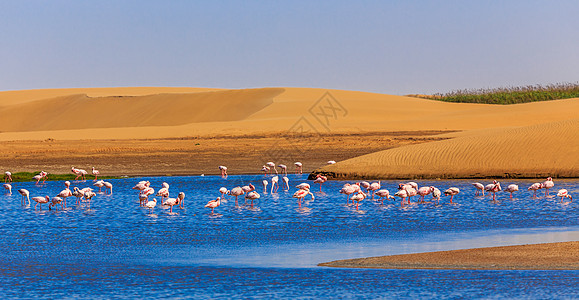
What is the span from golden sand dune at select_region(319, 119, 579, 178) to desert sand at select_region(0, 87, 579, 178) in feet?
0.13

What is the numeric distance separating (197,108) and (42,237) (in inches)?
2729

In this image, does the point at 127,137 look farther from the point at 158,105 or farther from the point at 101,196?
the point at 158,105

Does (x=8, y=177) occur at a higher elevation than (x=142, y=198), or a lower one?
higher

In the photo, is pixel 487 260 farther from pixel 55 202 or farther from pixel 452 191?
pixel 55 202

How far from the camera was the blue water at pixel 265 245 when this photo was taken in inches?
424

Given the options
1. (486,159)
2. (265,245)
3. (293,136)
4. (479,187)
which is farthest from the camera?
(293,136)

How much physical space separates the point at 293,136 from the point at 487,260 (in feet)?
121

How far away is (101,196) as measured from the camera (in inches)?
1004

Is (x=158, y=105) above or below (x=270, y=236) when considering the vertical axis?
above

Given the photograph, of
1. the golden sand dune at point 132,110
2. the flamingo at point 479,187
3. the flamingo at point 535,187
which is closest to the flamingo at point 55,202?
the flamingo at point 479,187

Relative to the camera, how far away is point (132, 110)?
8988 cm

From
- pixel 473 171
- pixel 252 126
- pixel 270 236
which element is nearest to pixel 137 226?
pixel 270 236

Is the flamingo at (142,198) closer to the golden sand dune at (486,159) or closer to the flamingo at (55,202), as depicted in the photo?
the flamingo at (55,202)

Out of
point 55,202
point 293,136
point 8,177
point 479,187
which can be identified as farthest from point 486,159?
point 293,136
